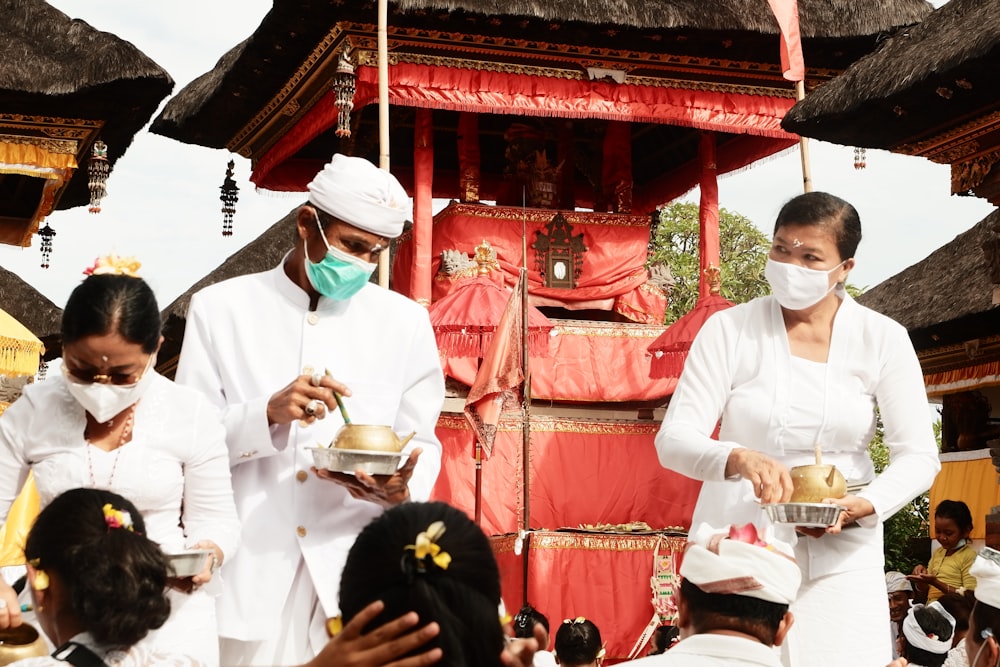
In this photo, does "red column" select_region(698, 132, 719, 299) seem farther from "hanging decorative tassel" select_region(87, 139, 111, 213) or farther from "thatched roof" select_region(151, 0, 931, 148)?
"hanging decorative tassel" select_region(87, 139, 111, 213)

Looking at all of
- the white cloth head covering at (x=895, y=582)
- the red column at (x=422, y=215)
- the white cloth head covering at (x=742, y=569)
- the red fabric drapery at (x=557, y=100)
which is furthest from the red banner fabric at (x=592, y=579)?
the white cloth head covering at (x=742, y=569)

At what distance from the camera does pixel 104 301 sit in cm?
380

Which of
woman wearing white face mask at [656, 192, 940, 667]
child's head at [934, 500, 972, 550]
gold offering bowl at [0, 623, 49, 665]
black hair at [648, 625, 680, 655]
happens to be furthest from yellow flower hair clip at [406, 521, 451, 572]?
child's head at [934, 500, 972, 550]

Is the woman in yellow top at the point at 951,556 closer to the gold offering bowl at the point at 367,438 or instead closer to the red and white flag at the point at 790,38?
the red and white flag at the point at 790,38

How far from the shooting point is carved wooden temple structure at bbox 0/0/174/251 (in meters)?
13.1

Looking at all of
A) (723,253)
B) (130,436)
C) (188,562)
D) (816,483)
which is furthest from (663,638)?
(723,253)

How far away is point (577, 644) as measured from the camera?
7.88 m

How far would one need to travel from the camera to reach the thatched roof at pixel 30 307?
2028 centimetres

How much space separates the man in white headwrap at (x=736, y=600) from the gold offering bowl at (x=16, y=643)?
64.8 inches

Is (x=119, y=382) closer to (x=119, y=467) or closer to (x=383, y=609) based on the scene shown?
(x=119, y=467)

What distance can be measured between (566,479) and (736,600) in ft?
34.0

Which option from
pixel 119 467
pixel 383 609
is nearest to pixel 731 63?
pixel 119 467

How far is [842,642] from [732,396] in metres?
0.88

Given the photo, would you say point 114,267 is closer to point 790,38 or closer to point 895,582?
point 895,582
